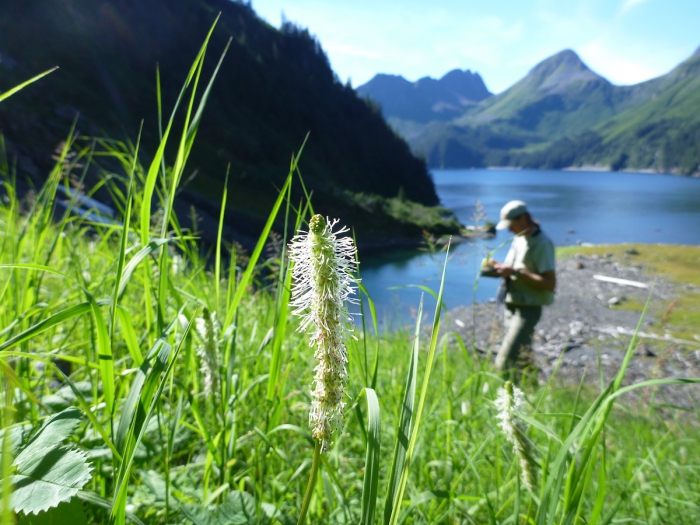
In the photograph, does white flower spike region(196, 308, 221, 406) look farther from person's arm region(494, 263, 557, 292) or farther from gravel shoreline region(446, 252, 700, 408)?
gravel shoreline region(446, 252, 700, 408)

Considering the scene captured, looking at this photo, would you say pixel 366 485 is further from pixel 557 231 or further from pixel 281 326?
pixel 557 231

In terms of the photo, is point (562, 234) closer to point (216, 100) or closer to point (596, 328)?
point (596, 328)

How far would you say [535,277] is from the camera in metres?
6.12

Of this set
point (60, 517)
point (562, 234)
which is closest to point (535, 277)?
point (60, 517)

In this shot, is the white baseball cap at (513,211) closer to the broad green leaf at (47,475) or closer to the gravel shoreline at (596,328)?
the gravel shoreline at (596,328)

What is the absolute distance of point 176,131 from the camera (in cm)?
5434

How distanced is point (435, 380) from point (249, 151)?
64.3 m

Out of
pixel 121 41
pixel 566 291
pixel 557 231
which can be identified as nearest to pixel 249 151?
pixel 121 41

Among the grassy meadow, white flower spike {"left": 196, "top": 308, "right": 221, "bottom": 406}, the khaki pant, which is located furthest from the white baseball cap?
white flower spike {"left": 196, "top": 308, "right": 221, "bottom": 406}

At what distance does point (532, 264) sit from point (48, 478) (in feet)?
20.9

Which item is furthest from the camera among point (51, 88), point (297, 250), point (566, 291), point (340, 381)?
point (51, 88)

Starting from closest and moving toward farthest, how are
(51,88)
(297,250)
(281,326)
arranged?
(297,250) → (281,326) → (51,88)

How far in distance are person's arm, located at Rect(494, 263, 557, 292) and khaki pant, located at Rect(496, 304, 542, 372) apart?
46 cm

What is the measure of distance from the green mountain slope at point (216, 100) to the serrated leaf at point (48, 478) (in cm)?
2204
